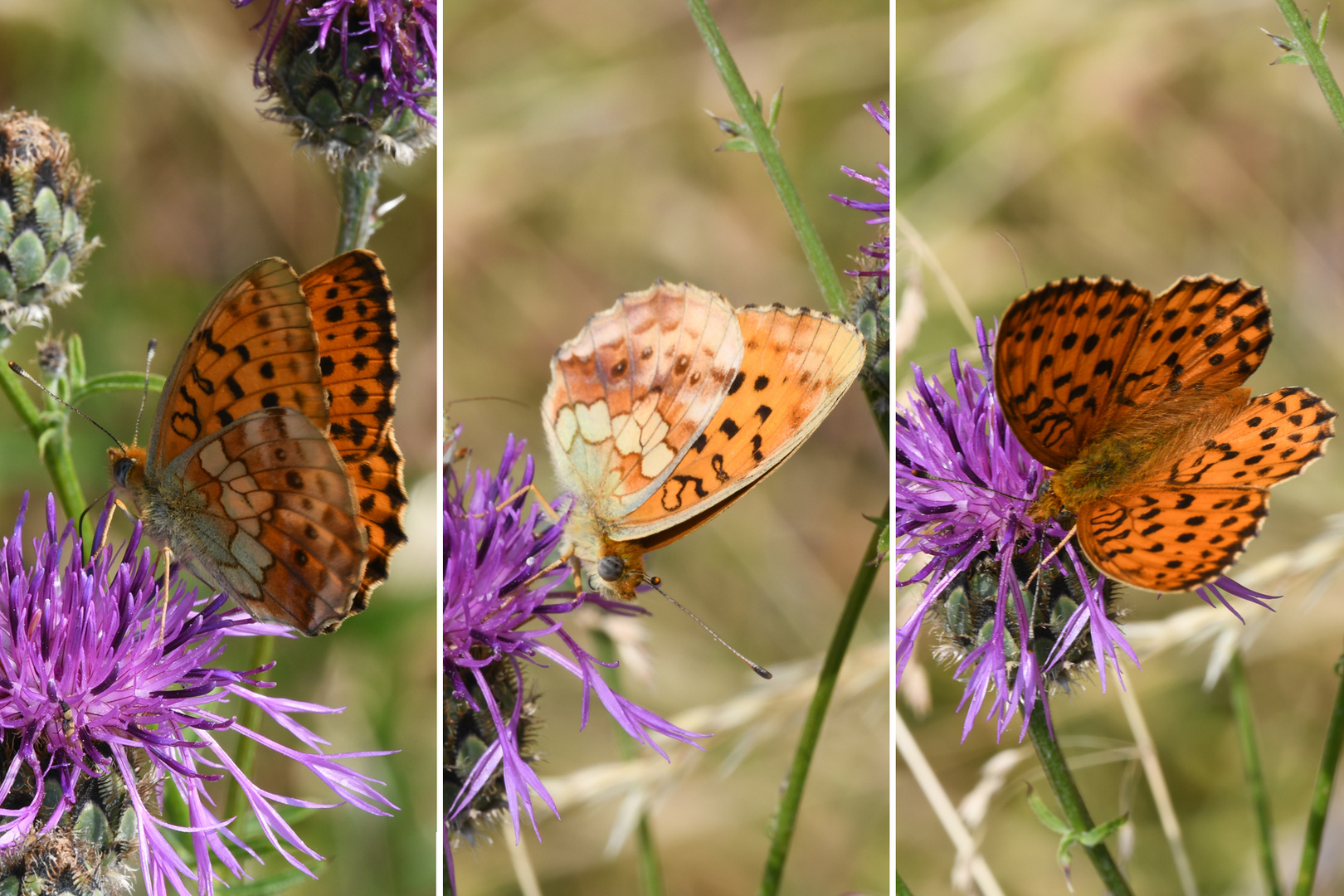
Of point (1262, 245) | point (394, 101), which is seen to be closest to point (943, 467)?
point (394, 101)

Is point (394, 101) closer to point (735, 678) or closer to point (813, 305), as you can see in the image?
point (813, 305)

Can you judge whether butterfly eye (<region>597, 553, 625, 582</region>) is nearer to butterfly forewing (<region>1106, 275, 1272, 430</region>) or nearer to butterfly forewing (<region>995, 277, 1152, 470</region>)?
butterfly forewing (<region>995, 277, 1152, 470</region>)

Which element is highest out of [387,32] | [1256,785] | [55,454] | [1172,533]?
[387,32]

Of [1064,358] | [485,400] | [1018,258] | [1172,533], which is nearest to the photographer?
[1172,533]

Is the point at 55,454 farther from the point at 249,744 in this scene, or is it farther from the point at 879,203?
the point at 879,203

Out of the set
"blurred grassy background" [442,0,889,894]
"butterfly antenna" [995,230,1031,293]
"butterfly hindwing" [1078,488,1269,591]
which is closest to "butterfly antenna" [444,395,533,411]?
"blurred grassy background" [442,0,889,894]

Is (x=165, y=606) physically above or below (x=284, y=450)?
below

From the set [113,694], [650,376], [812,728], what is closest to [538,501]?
[650,376]

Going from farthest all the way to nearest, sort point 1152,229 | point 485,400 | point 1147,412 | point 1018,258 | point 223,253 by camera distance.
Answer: point 223,253 < point 1152,229 < point 1018,258 < point 485,400 < point 1147,412

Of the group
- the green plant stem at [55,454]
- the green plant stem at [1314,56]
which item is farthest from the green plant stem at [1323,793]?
the green plant stem at [55,454]
